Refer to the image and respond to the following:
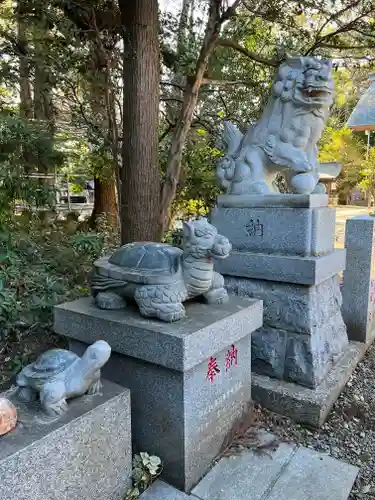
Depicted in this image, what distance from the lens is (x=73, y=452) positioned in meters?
1.56

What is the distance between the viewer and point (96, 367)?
5.53ft

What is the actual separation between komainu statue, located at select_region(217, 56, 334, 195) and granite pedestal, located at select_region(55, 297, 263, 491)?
3.95ft

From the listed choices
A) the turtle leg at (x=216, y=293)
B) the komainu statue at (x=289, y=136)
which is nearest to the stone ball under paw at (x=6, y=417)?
the turtle leg at (x=216, y=293)

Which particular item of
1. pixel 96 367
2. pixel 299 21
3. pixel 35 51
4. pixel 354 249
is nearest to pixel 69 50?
pixel 35 51

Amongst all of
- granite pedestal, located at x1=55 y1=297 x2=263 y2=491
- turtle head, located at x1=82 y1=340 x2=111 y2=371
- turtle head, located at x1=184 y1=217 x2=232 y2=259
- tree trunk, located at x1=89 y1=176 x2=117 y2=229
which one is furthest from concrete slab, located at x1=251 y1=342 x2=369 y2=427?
tree trunk, located at x1=89 y1=176 x2=117 y2=229

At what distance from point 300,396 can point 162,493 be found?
3.93 feet

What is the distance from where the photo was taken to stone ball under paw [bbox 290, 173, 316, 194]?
2875mm

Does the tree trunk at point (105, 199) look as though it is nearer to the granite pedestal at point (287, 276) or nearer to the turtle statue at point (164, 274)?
the granite pedestal at point (287, 276)

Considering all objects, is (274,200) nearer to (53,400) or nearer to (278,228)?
(278,228)

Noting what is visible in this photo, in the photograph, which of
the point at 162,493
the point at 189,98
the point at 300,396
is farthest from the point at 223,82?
the point at 162,493

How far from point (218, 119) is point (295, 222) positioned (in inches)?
164

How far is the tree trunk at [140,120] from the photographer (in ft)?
14.1

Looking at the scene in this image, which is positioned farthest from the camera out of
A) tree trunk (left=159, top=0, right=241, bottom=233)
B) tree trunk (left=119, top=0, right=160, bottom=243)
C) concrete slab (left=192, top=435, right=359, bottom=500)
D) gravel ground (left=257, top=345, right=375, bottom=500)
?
tree trunk (left=159, top=0, right=241, bottom=233)

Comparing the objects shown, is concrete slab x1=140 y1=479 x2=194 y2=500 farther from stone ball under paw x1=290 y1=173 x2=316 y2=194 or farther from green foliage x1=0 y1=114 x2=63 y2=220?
green foliage x1=0 y1=114 x2=63 y2=220
